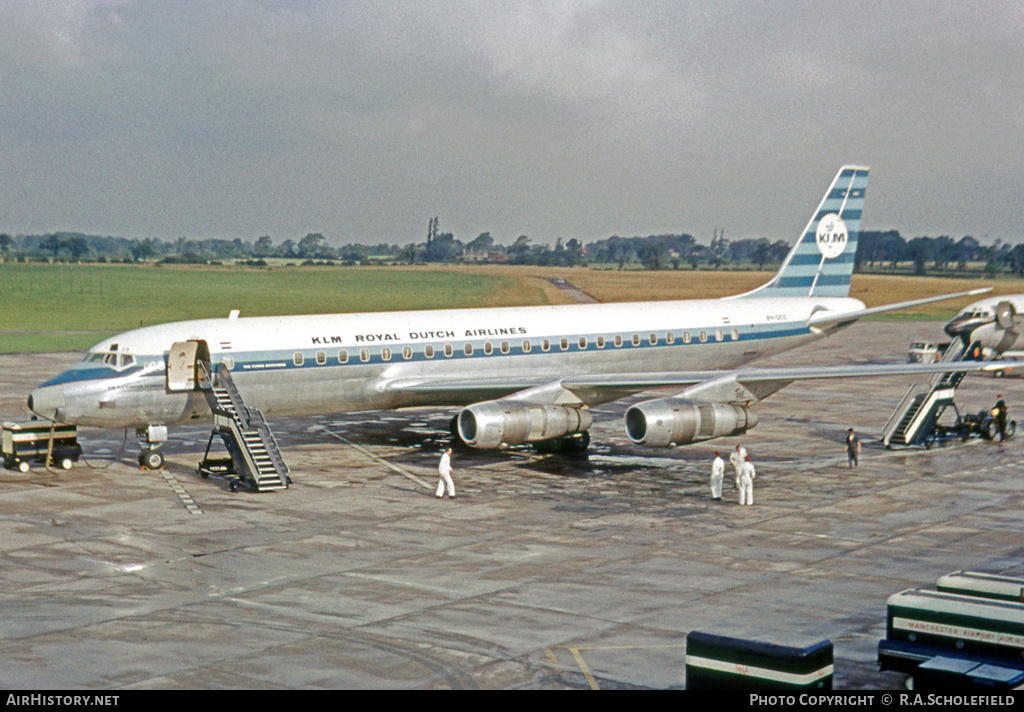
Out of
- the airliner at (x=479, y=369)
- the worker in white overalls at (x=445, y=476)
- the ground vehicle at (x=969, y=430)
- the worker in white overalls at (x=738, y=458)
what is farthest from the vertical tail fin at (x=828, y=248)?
the worker in white overalls at (x=445, y=476)

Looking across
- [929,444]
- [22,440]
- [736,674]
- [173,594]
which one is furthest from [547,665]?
[929,444]

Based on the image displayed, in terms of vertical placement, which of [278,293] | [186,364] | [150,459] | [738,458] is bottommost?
[150,459]

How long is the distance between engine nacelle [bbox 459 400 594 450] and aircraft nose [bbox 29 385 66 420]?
11576 mm

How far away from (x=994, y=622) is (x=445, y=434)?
90.2 ft

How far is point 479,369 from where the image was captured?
3784 cm

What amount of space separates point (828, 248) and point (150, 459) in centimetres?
2869

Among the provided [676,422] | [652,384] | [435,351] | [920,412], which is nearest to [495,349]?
[435,351]

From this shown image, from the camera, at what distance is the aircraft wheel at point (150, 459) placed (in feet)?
112

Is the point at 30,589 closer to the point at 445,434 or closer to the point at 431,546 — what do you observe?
the point at 431,546

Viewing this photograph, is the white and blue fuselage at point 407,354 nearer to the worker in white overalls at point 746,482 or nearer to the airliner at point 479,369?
the airliner at point 479,369

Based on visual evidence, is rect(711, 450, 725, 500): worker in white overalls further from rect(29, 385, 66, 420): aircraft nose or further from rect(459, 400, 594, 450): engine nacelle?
rect(29, 385, 66, 420): aircraft nose

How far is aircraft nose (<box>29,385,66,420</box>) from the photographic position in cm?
3222

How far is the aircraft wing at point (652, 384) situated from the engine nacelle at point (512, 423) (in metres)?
0.81

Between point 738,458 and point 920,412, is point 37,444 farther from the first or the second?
point 920,412
